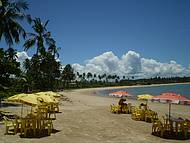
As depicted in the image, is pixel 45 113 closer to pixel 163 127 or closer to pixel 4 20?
pixel 163 127

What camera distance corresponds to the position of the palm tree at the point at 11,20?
A: 1115 inches

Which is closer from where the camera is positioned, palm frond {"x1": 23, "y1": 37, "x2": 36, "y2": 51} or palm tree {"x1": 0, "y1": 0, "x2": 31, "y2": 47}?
palm tree {"x1": 0, "y1": 0, "x2": 31, "y2": 47}

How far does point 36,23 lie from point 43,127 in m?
38.8

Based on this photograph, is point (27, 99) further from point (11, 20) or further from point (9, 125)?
point (11, 20)

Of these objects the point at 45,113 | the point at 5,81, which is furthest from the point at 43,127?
the point at 5,81

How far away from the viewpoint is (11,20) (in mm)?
28938

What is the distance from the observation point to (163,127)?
15711mm

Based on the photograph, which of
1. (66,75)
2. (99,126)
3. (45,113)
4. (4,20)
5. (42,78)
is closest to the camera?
(99,126)

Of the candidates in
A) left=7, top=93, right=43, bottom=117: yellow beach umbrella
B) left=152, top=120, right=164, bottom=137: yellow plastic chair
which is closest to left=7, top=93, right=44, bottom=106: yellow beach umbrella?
left=7, top=93, right=43, bottom=117: yellow beach umbrella

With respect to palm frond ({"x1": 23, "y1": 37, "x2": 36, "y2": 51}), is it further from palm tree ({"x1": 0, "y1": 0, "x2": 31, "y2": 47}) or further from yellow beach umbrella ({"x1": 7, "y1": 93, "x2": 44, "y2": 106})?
yellow beach umbrella ({"x1": 7, "y1": 93, "x2": 44, "y2": 106})

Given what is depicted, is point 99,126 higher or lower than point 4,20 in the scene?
lower

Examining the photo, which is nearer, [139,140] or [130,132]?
[139,140]

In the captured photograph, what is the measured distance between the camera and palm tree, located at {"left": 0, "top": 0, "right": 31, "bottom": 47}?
28312 mm

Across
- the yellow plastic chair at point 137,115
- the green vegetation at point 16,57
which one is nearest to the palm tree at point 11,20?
the green vegetation at point 16,57
